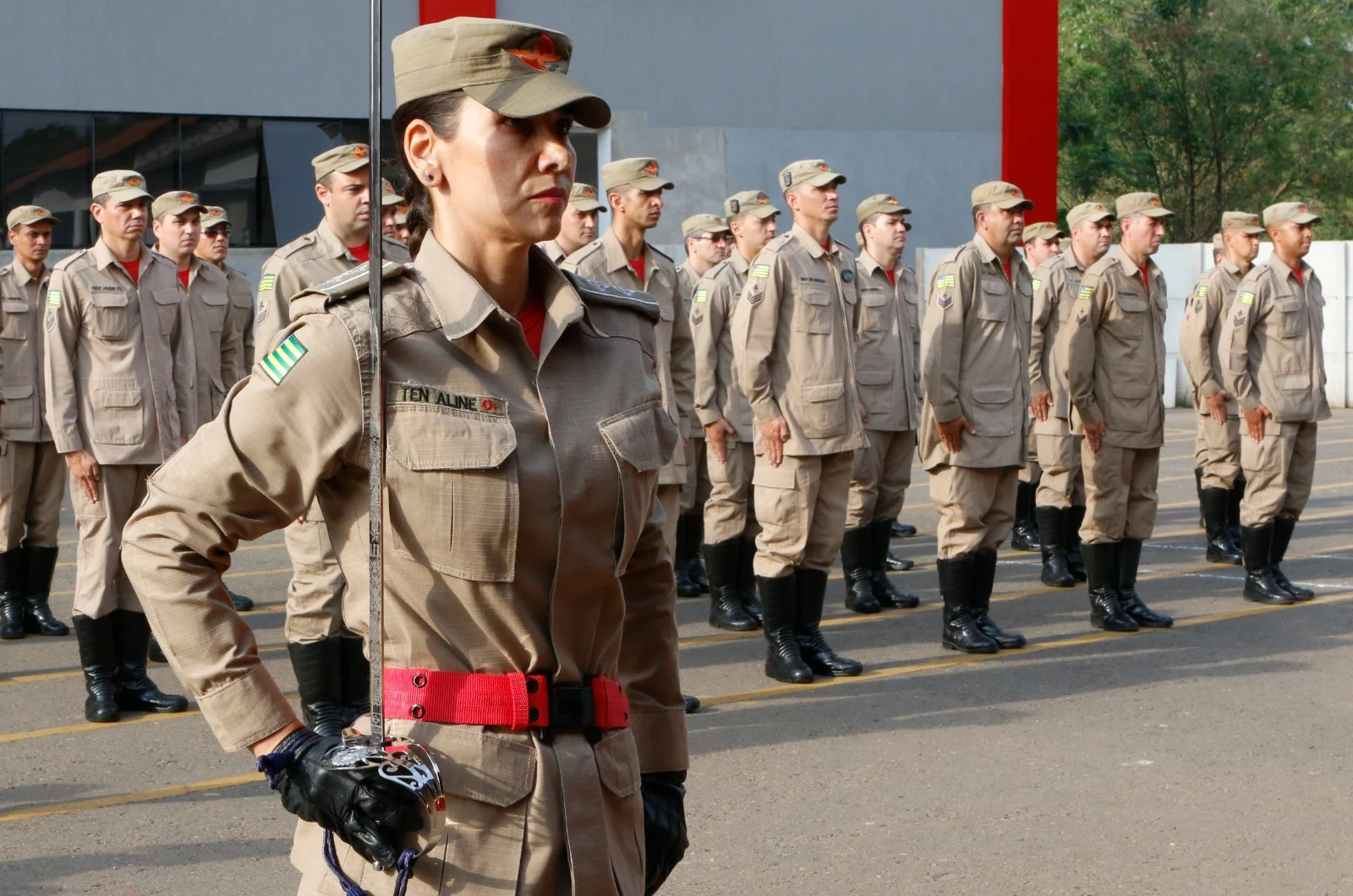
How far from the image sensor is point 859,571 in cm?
988

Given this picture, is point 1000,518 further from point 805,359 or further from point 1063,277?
point 1063,277

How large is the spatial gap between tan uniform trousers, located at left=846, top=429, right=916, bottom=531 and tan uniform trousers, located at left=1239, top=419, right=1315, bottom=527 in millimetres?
1995

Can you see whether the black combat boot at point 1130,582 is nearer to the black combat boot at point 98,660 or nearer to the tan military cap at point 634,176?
the tan military cap at point 634,176

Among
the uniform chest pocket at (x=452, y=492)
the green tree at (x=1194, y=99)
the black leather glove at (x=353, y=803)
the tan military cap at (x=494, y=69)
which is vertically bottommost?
the black leather glove at (x=353, y=803)

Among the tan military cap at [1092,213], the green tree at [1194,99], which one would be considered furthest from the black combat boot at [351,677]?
the green tree at [1194,99]

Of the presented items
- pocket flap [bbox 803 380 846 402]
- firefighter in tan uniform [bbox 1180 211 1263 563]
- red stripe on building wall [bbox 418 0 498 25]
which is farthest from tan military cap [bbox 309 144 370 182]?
red stripe on building wall [bbox 418 0 498 25]

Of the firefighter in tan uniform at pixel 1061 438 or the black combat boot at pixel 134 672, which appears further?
the firefighter in tan uniform at pixel 1061 438

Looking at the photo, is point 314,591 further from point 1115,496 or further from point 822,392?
point 1115,496

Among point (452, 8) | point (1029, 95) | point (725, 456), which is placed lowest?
point (725, 456)

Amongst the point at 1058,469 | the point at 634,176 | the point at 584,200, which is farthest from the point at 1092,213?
the point at 634,176

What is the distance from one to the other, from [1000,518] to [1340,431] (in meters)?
13.9

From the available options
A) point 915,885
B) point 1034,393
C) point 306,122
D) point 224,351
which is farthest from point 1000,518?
point 306,122

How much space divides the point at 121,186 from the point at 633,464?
6025 mm

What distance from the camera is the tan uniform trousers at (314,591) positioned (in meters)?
6.36
